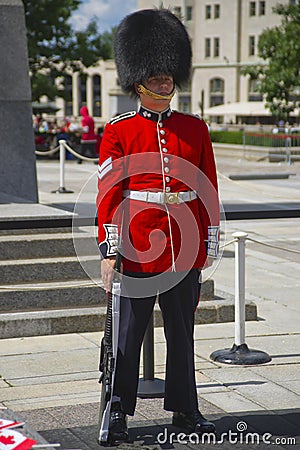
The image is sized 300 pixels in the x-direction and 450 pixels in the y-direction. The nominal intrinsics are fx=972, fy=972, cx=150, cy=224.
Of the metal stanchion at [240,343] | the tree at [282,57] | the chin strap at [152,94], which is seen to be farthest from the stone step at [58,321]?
the tree at [282,57]

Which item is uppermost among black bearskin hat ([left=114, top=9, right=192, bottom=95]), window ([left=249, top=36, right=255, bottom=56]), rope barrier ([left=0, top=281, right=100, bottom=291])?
window ([left=249, top=36, right=255, bottom=56])

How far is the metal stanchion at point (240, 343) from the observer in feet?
23.3

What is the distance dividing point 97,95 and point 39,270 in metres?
113

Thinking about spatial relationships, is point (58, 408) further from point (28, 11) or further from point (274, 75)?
point (274, 75)

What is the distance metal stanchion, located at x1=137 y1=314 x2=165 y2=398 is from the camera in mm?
6148

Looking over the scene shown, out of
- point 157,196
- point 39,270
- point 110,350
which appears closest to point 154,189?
point 157,196

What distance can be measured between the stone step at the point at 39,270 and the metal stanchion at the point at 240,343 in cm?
186

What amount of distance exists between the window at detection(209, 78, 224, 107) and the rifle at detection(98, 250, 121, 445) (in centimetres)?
9434

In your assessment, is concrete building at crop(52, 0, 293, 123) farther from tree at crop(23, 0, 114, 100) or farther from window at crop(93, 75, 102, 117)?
tree at crop(23, 0, 114, 100)

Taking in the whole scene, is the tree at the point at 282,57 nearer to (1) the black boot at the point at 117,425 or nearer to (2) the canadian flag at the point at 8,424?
(1) the black boot at the point at 117,425

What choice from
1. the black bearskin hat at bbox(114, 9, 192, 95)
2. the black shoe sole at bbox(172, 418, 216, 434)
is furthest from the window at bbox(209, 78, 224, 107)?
the black shoe sole at bbox(172, 418, 216, 434)

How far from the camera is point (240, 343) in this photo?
725 cm

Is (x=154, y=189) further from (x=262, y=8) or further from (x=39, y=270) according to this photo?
(x=262, y=8)

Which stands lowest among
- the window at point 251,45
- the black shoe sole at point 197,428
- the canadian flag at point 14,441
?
the black shoe sole at point 197,428
